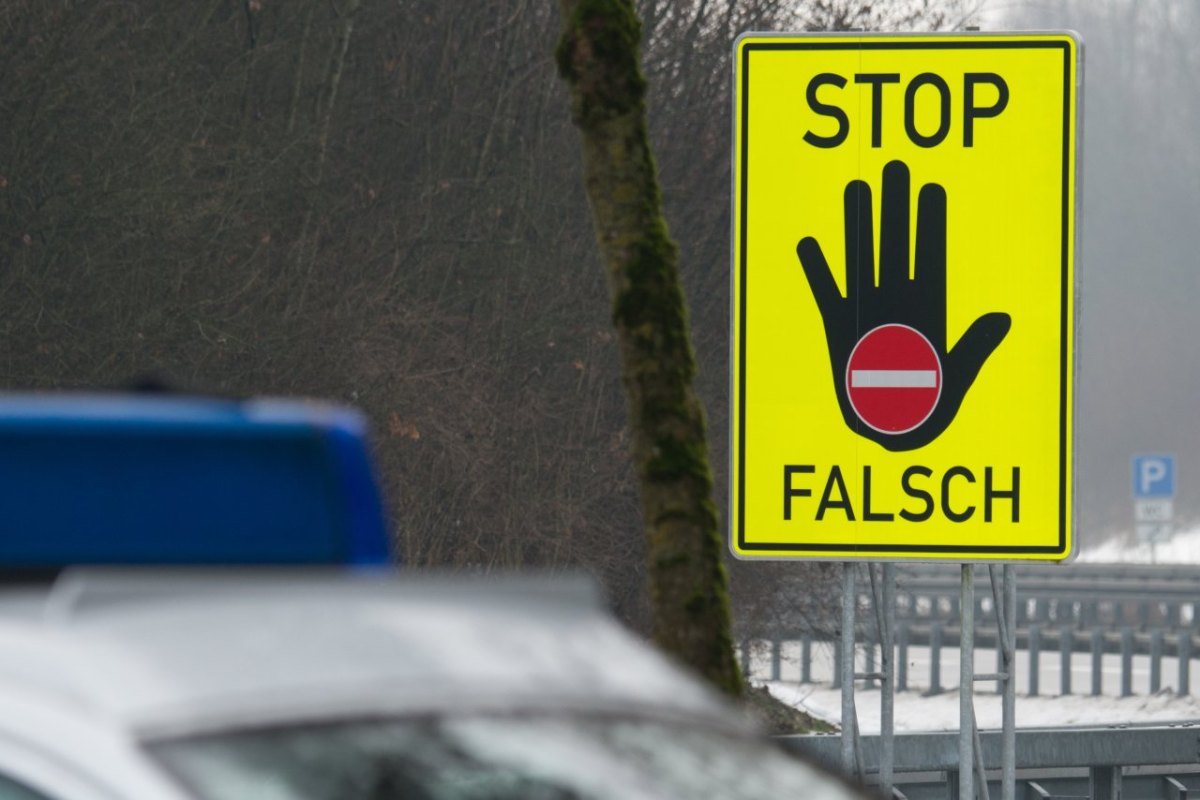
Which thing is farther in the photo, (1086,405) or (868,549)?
(1086,405)

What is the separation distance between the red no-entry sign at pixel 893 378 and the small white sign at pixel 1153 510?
3335 cm

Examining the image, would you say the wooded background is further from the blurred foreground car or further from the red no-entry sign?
the blurred foreground car

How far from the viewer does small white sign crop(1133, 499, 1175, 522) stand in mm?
40375

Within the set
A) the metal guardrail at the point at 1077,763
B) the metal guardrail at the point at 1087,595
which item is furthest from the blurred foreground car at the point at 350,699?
the metal guardrail at the point at 1087,595

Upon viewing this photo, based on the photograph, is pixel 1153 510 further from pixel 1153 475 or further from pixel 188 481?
pixel 188 481

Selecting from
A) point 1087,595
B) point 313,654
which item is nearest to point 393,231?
point 313,654

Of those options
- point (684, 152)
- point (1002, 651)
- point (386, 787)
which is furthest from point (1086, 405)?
point (386, 787)

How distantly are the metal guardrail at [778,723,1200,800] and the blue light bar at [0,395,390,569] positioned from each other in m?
5.60

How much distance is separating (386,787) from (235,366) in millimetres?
15175

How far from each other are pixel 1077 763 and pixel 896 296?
246 centimetres

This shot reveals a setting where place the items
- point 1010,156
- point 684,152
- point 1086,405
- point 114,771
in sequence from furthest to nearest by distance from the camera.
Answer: point 1086,405 < point 684,152 < point 1010,156 < point 114,771

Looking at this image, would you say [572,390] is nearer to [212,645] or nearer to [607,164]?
[607,164]

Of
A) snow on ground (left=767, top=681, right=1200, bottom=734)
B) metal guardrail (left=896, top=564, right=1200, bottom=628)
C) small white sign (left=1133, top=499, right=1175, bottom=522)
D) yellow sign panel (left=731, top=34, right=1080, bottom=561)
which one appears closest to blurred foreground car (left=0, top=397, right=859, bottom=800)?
yellow sign panel (left=731, top=34, right=1080, bottom=561)

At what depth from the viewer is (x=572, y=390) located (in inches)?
807
